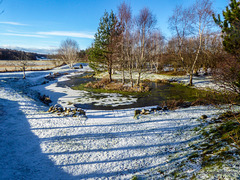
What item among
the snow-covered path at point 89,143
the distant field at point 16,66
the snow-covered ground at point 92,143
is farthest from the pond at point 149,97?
the distant field at point 16,66

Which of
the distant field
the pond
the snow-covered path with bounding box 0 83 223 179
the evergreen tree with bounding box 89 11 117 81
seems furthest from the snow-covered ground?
the distant field

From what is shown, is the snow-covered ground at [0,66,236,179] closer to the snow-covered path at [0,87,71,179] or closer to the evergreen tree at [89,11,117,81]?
the snow-covered path at [0,87,71,179]

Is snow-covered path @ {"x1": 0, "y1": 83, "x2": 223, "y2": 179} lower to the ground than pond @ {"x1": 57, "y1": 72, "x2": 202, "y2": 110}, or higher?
lower

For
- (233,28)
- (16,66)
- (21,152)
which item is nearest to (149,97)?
(233,28)

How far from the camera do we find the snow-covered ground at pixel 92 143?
484 centimetres

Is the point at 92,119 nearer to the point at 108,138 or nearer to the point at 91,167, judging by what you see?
the point at 108,138

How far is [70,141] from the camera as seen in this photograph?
6.48 metres

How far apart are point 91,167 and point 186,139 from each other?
4298mm

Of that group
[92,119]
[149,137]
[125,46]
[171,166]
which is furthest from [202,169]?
[125,46]

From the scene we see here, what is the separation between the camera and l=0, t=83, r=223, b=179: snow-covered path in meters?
4.89

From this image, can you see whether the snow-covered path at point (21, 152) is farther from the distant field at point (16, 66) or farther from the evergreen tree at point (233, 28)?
the distant field at point (16, 66)

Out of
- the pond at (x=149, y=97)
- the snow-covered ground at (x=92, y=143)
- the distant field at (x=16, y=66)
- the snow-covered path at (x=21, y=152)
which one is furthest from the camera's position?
the distant field at (x=16, y=66)

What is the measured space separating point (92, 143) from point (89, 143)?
0.47 ft

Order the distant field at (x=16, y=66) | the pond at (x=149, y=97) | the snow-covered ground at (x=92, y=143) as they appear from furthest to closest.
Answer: the distant field at (x=16, y=66) → the pond at (x=149, y=97) → the snow-covered ground at (x=92, y=143)
